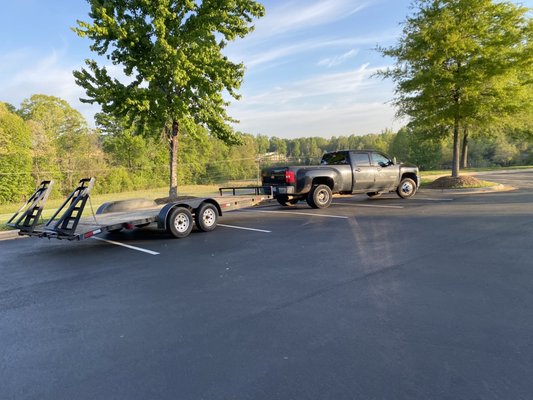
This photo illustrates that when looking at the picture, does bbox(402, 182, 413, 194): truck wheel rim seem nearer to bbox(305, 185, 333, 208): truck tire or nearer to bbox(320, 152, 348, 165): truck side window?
bbox(320, 152, 348, 165): truck side window

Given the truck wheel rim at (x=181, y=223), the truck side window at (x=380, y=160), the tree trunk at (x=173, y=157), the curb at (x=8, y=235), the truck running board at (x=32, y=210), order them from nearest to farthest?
the truck running board at (x=32, y=210), the truck wheel rim at (x=181, y=223), the curb at (x=8, y=235), the truck side window at (x=380, y=160), the tree trunk at (x=173, y=157)

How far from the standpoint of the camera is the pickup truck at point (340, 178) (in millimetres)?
12234

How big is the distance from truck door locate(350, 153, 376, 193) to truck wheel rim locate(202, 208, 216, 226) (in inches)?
237

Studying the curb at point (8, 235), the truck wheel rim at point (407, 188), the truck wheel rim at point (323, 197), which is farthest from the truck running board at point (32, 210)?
the truck wheel rim at point (407, 188)

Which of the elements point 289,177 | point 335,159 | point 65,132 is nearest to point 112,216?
point 289,177

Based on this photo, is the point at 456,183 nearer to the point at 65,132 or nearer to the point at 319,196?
the point at 319,196

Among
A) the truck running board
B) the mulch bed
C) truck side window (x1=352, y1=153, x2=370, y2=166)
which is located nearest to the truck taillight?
truck side window (x1=352, y1=153, x2=370, y2=166)

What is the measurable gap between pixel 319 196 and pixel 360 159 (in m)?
2.19

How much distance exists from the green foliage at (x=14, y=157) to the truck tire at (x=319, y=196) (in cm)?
3219

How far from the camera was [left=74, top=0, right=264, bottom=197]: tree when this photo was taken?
1317 cm

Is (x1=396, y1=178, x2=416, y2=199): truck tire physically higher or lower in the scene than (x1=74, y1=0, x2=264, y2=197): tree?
lower

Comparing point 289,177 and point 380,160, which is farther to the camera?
point 380,160

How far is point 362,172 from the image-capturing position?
13.5m

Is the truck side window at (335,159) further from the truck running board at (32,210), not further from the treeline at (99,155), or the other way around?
the truck running board at (32,210)
